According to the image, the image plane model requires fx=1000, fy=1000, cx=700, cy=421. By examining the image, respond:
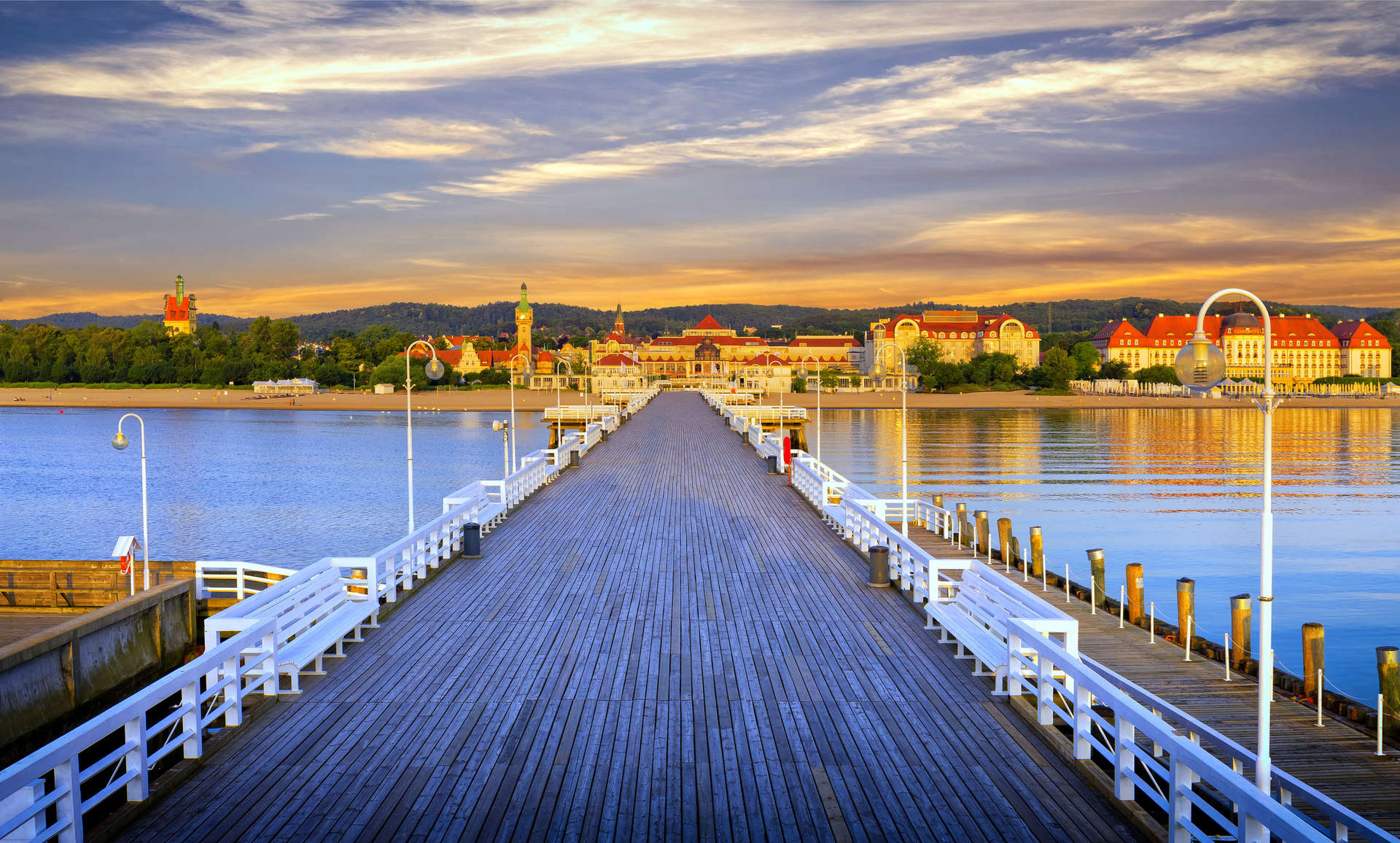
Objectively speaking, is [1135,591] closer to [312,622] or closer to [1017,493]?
[312,622]

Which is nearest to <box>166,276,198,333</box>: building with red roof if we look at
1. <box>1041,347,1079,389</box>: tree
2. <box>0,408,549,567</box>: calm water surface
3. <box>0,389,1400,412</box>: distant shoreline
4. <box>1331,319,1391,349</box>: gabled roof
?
<box>0,389,1400,412</box>: distant shoreline

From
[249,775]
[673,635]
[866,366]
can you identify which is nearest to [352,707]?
[249,775]

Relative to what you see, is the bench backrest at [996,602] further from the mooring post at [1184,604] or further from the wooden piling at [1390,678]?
the mooring post at [1184,604]

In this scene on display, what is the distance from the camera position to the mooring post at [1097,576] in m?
17.4

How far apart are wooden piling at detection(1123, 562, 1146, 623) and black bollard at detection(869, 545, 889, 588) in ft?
18.4

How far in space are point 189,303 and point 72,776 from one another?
205076 mm

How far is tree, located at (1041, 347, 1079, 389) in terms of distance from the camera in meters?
116

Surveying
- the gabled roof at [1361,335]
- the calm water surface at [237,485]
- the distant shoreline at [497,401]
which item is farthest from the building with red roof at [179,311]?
the gabled roof at [1361,335]

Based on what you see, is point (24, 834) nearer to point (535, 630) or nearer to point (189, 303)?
point (535, 630)

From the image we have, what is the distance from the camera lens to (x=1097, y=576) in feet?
59.9

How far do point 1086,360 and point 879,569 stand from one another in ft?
412

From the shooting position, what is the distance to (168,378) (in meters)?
132

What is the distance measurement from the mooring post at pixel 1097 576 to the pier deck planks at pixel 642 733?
240 inches

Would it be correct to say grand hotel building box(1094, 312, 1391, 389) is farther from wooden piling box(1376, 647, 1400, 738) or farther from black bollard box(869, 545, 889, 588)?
black bollard box(869, 545, 889, 588)
